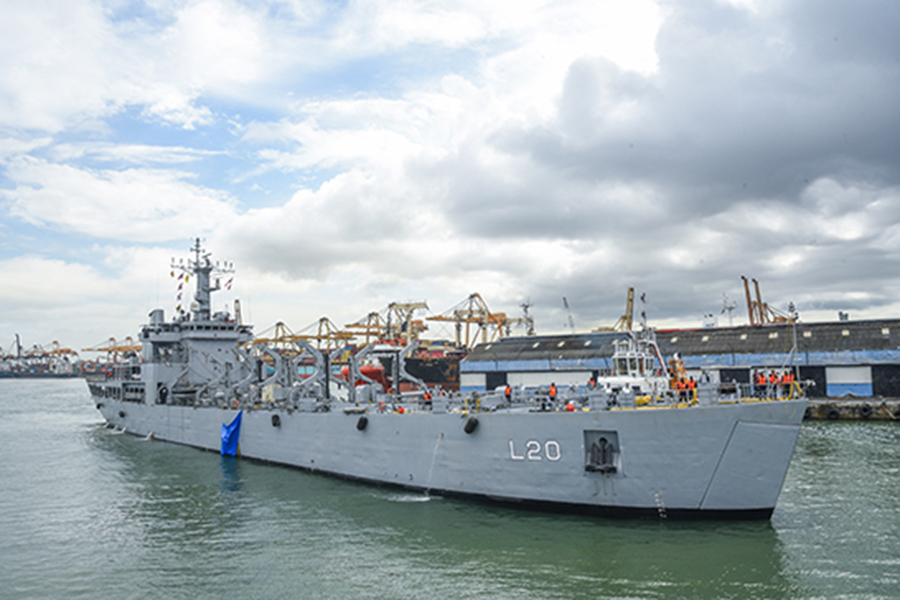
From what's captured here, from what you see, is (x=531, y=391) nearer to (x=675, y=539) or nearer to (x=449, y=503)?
(x=449, y=503)

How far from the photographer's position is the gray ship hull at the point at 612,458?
614 inches

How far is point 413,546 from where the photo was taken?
Result: 15.9 meters

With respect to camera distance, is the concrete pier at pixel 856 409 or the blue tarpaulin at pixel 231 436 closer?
the blue tarpaulin at pixel 231 436

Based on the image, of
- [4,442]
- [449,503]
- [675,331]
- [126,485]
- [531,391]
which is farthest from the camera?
[675,331]

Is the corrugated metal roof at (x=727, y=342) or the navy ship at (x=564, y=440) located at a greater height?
the corrugated metal roof at (x=727, y=342)

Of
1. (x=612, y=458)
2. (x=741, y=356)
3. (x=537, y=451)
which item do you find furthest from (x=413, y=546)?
(x=741, y=356)

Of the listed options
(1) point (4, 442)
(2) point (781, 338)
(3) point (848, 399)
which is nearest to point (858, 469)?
(3) point (848, 399)

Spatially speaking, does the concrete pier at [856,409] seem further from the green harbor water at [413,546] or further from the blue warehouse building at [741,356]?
the green harbor water at [413,546]

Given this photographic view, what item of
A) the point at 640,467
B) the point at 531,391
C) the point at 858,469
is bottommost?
the point at 858,469

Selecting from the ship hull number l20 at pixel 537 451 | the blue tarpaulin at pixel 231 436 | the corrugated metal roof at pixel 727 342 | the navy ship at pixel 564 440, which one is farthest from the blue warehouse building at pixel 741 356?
the blue tarpaulin at pixel 231 436

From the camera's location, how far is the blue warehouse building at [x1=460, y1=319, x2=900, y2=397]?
141 ft

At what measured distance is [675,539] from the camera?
15.0 meters

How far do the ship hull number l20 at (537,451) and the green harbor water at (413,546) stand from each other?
1670 millimetres

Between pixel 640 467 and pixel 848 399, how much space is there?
3502 cm
